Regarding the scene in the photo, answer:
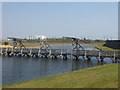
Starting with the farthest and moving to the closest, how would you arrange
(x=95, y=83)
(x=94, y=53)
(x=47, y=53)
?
(x=47, y=53) < (x=94, y=53) < (x=95, y=83)

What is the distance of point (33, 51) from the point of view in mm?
76250

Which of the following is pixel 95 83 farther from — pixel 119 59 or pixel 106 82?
pixel 119 59

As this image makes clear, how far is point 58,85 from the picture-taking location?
21.5m

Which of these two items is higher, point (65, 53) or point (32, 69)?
point (65, 53)

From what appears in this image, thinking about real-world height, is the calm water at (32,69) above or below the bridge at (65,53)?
below

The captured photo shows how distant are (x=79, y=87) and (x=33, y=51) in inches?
2248

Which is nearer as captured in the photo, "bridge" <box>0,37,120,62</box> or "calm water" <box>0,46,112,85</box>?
"calm water" <box>0,46,112,85</box>

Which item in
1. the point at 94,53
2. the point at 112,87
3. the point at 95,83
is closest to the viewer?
the point at 112,87

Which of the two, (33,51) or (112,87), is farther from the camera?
(33,51)

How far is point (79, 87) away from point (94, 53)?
138ft

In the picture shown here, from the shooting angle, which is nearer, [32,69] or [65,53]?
[32,69]

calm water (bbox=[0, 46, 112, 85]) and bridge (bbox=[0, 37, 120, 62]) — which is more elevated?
bridge (bbox=[0, 37, 120, 62])

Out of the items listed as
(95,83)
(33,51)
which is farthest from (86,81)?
(33,51)

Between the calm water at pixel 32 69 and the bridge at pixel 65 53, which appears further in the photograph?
the bridge at pixel 65 53
